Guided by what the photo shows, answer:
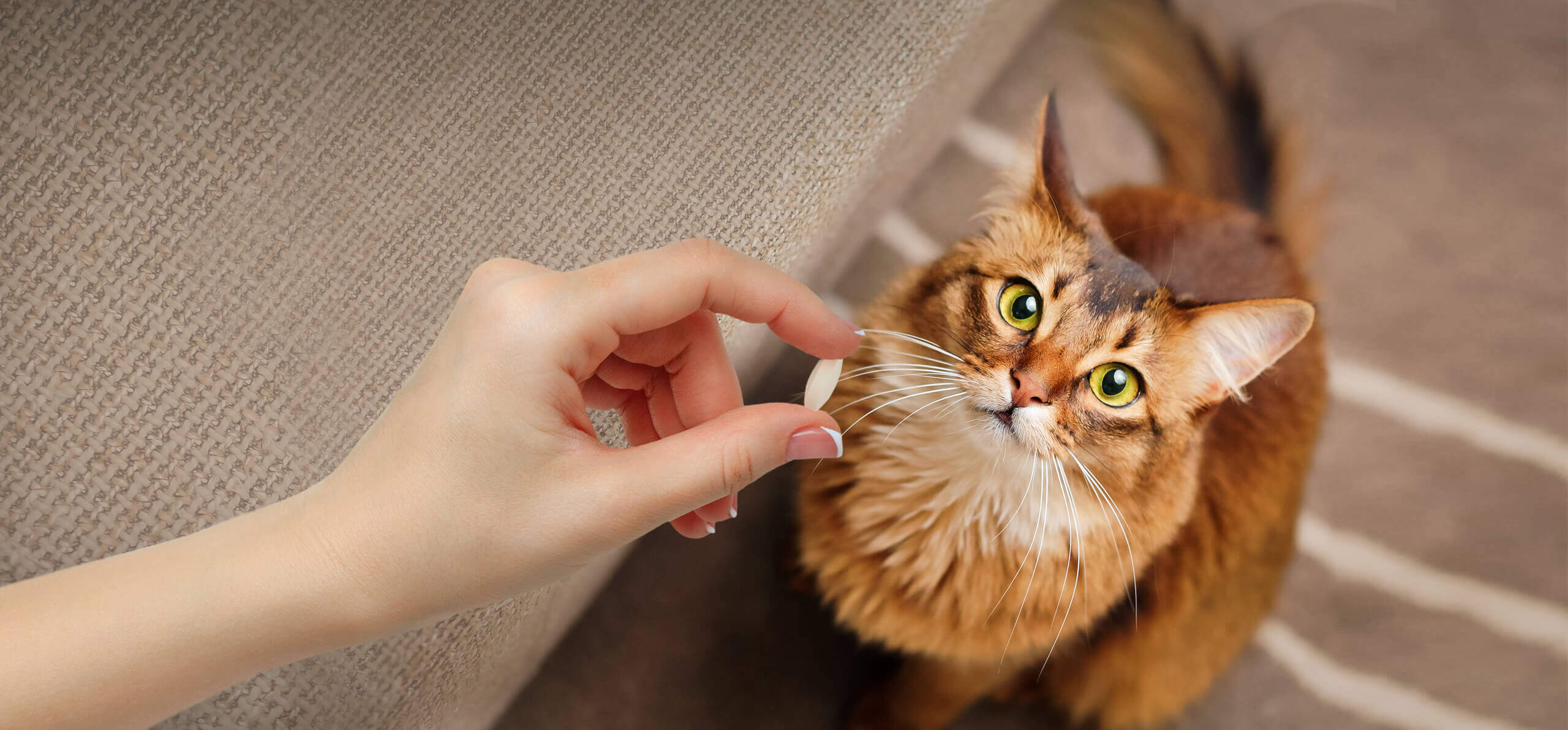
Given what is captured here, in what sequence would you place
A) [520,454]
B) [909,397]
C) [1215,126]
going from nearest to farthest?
[520,454], [909,397], [1215,126]

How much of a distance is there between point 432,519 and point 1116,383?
644 millimetres

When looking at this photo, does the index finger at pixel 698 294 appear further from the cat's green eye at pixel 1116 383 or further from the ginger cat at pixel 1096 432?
the cat's green eye at pixel 1116 383

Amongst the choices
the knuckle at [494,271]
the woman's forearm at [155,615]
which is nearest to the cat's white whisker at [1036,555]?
the knuckle at [494,271]

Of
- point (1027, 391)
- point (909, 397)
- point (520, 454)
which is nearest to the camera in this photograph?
point (520, 454)

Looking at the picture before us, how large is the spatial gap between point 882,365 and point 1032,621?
15.4 inches

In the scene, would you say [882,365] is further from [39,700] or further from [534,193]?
[39,700]

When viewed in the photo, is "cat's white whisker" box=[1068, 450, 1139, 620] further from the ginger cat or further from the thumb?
the thumb

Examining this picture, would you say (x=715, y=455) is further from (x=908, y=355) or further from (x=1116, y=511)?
(x=1116, y=511)

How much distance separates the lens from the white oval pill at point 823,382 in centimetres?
82

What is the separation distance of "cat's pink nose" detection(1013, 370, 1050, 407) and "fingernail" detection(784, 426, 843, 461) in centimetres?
19

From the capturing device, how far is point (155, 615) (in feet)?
2.11

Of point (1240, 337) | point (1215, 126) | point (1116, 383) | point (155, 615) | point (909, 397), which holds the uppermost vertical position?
point (1215, 126)

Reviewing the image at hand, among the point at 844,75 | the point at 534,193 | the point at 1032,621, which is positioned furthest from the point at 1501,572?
the point at 534,193

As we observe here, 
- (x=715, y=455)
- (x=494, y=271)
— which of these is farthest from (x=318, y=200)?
(x=715, y=455)
